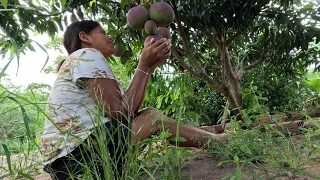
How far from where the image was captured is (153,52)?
119cm

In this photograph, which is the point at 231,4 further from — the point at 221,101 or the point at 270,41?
the point at 221,101

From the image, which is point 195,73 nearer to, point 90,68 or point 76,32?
point 76,32

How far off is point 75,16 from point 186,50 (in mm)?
641

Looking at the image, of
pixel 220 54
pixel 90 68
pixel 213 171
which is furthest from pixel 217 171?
pixel 220 54

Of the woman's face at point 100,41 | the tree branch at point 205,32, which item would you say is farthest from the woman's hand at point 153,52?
the tree branch at point 205,32

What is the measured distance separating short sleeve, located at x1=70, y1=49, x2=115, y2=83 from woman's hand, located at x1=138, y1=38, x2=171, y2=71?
0.44 feet

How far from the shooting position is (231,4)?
1559mm

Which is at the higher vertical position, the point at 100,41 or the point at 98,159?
the point at 100,41

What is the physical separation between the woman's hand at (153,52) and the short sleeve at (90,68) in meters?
0.13

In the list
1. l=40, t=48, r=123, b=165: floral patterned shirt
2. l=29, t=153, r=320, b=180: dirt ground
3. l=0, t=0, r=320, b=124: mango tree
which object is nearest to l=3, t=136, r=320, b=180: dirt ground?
l=29, t=153, r=320, b=180: dirt ground

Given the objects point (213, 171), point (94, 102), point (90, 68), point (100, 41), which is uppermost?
point (100, 41)

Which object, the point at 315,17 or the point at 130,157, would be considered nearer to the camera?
the point at 130,157

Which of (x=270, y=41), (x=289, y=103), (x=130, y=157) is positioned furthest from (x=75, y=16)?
(x=289, y=103)

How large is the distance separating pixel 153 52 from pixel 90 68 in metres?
0.23
